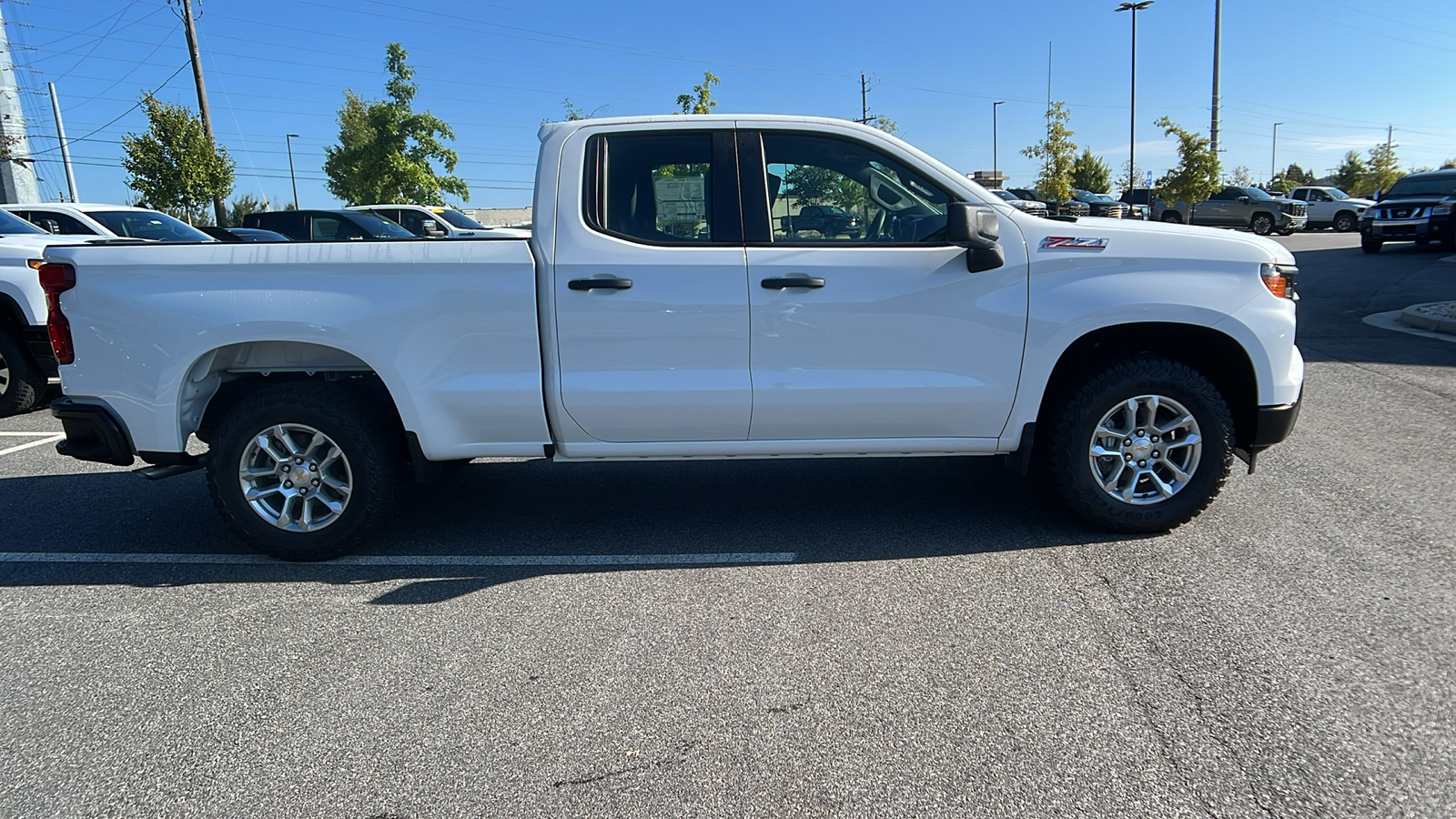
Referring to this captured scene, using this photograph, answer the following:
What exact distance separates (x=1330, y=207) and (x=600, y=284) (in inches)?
1544

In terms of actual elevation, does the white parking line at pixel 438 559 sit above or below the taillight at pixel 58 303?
below

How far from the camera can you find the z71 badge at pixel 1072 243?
13.5ft

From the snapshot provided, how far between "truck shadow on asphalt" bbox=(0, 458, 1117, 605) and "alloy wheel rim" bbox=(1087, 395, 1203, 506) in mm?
321

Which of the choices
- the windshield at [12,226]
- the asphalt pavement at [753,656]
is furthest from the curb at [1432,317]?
the windshield at [12,226]

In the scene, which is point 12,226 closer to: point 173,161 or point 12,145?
point 173,161

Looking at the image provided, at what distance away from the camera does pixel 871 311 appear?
4121 millimetres

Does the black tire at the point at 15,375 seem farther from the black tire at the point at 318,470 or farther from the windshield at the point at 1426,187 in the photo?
the windshield at the point at 1426,187

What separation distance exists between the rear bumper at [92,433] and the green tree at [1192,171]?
37.5m

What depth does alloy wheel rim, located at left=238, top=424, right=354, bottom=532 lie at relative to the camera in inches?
170

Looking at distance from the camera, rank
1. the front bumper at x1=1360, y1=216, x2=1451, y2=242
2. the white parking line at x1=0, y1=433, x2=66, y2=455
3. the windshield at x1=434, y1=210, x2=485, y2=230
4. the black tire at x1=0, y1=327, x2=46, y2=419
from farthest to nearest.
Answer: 1. the windshield at x1=434, y1=210, x2=485, y2=230
2. the front bumper at x1=1360, y1=216, x2=1451, y2=242
3. the black tire at x1=0, y1=327, x2=46, y2=419
4. the white parking line at x1=0, y1=433, x2=66, y2=455

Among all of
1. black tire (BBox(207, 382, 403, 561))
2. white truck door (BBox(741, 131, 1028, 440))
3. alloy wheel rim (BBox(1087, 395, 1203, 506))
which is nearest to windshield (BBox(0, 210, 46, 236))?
black tire (BBox(207, 382, 403, 561))

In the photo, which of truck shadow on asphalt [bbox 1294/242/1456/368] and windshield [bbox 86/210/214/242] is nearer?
truck shadow on asphalt [bbox 1294/242/1456/368]

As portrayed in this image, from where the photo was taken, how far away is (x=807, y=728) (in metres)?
2.88

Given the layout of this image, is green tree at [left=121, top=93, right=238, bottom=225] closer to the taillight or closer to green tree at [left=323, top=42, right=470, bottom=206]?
green tree at [left=323, top=42, right=470, bottom=206]
